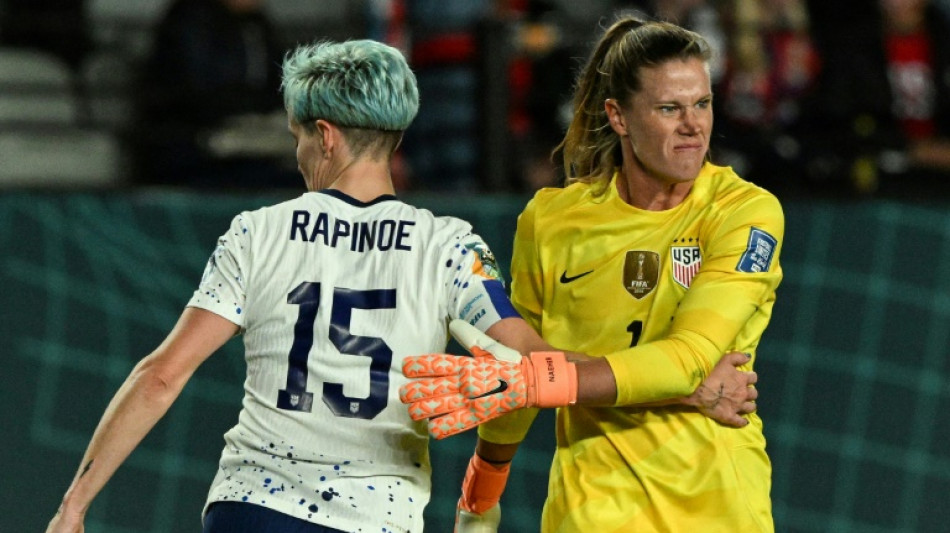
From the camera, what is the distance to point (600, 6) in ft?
27.9

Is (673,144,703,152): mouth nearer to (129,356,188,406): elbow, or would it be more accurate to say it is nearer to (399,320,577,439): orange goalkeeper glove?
(399,320,577,439): orange goalkeeper glove

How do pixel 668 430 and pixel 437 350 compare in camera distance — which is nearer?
pixel 437 350

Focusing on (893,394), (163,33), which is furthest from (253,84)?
(893,394)

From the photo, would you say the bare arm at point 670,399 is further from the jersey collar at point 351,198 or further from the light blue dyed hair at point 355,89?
the light blue dyed hair at point 355,89

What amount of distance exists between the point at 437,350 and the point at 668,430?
636 mm

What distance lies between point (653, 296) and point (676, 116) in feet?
1.48

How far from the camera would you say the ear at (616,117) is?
372 centimetres

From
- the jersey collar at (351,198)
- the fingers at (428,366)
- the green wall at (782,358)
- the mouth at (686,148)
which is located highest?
the mouth at (686,148)

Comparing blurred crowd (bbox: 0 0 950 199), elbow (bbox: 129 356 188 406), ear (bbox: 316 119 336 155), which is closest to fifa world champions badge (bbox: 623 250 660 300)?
ear (bbox: 316 119 336 155)

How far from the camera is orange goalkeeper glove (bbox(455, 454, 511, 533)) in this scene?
3.91 m

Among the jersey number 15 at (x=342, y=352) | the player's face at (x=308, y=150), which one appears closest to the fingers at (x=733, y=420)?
the jersey number 15 at (x=342, y=352)

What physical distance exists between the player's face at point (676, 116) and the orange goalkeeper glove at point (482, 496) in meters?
0.94

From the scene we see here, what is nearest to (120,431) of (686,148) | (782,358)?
(686,148)

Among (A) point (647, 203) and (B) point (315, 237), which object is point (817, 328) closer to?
(A) point (647, 203)
